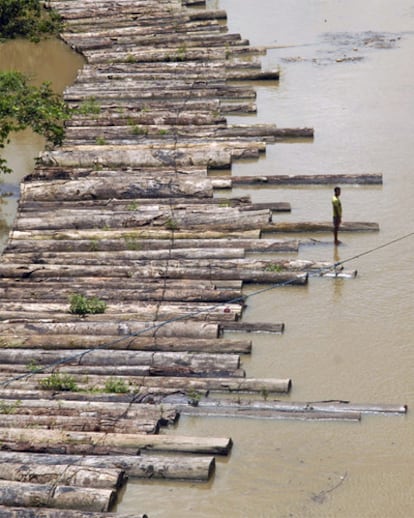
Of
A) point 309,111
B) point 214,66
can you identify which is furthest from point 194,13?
point 309,111

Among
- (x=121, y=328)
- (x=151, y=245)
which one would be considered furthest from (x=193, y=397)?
(x=151, y=245)

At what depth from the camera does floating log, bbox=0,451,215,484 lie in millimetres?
11070

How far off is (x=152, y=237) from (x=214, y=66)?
9206mm

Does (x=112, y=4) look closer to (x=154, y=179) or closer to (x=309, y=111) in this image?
(x=309, y=111)

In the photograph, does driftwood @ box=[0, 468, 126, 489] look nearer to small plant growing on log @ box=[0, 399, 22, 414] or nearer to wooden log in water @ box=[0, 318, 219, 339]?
small plant growing on log @ box=[0, 399, 22, 414]

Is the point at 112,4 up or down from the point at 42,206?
up

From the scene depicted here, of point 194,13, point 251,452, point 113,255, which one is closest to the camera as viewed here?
point 251,452

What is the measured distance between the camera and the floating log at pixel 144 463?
11.1m

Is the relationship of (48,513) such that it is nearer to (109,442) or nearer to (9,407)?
(109,442)

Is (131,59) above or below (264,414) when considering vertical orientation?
above

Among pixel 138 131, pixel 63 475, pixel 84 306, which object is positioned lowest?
pixel 63 475

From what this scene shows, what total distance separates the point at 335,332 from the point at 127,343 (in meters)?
2.77

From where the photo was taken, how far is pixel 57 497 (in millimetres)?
10570

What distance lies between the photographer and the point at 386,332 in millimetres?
14305
